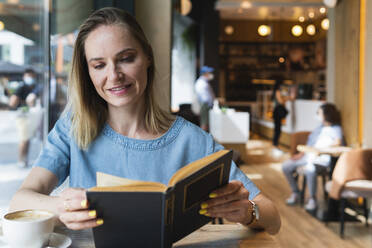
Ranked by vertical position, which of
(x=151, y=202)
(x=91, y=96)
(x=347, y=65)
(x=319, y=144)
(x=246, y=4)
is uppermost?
(x=246, y=4)

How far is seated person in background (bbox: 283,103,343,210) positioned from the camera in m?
5.13

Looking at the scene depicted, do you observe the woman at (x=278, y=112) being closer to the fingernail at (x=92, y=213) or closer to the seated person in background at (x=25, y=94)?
the seated person in background at (x=25, y=94)

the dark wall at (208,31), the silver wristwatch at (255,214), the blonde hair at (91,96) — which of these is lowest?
the silver wristwatch at (255,214)

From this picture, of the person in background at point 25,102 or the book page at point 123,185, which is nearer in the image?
the book page at point 123,185

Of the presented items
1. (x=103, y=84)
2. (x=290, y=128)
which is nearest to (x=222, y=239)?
(x=103, y=84)

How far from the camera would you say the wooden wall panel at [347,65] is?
210 inches

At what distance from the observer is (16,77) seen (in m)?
4.12

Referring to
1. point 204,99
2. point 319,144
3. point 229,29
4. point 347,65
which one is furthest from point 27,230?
point 229,29

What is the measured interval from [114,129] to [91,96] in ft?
0.47

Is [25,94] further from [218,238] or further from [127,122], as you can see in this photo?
[218,238]

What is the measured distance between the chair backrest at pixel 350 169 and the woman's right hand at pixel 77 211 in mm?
3718

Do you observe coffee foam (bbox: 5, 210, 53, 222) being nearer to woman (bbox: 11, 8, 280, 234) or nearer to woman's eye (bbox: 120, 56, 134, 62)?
woman (bbox: 11, 8, 280, 234)

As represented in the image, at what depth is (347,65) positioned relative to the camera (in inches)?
219

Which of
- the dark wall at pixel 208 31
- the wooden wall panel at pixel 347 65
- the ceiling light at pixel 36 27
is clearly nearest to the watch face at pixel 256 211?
the ceiling light at pixel 36 27
